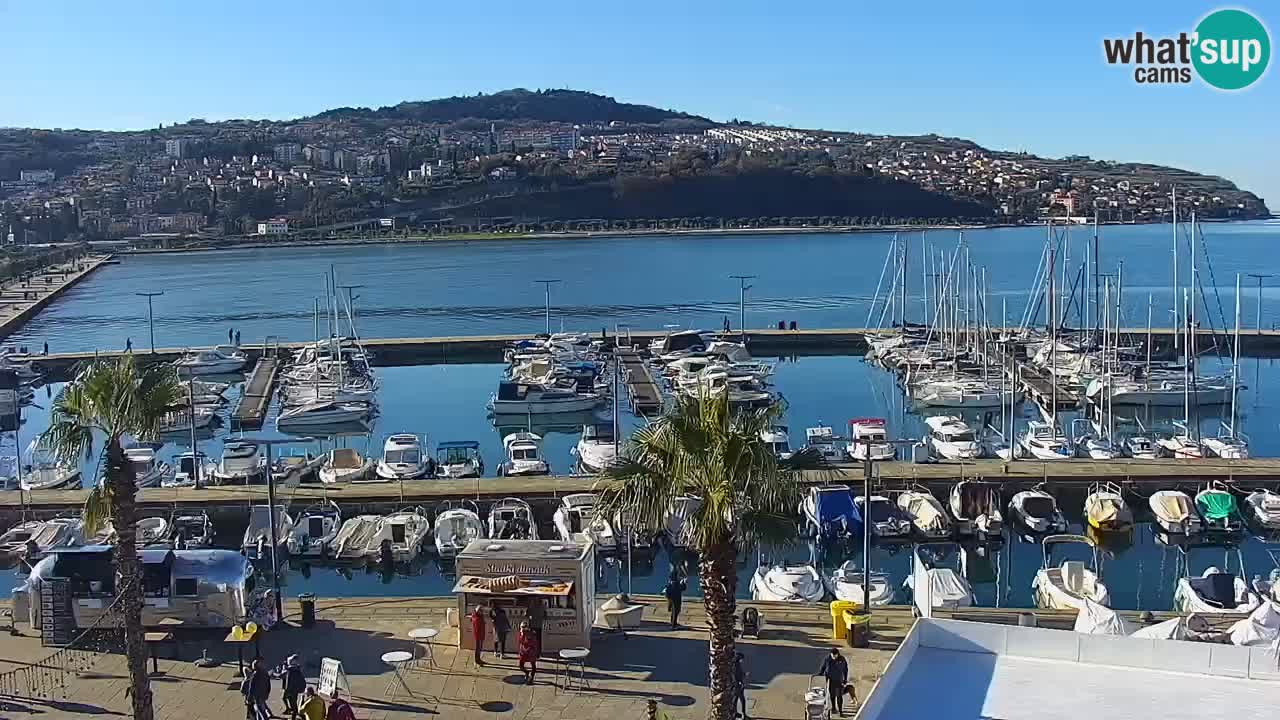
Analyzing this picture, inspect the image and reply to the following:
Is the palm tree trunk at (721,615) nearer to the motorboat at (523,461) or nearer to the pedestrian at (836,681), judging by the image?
the pedestrian at (836,681)

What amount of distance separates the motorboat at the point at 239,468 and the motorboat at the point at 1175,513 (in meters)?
18.2

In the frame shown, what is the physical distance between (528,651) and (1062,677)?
490 cm

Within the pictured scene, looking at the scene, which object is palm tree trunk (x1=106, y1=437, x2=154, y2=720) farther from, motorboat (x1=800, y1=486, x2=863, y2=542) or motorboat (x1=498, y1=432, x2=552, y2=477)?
motorboat (x1=498, y1=432, x2=552, y2=477)

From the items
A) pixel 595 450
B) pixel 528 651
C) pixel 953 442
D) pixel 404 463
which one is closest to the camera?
pixel 528 651

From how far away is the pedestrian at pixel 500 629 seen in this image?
12.5m

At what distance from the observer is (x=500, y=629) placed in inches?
492

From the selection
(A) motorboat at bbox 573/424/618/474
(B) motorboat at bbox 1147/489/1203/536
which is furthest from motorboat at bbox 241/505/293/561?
(B) motorboat at bbox 1147/489/1203/536

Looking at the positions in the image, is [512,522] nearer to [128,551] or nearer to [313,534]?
[313,534]

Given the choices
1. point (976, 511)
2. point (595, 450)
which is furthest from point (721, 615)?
point (595, 450)

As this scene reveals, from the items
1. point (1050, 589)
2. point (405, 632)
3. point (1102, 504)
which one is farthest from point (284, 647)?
point (1102, 504)

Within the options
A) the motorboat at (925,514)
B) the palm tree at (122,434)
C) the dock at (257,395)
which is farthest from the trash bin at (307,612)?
the dock at (257,395)

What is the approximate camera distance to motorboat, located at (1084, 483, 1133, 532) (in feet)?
77.0

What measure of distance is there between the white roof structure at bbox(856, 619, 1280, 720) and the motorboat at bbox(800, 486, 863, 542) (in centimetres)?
1214

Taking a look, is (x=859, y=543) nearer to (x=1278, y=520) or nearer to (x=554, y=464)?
(x=1278, y=520)
